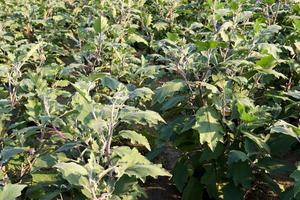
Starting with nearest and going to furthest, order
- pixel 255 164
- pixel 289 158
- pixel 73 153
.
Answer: pixel 73 153 → pixel 255 164 → pixel 289 158

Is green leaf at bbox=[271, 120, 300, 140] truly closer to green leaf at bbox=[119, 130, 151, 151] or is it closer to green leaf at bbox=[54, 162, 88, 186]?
green leaf at bbox=[119, 130, 151, 151]

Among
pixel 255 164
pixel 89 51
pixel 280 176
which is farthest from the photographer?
pixel 89 51

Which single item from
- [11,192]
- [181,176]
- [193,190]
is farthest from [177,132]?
[11,192]

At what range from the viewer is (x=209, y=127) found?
305cm

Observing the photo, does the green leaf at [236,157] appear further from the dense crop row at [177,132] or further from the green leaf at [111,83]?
the green leaf at [111,83]

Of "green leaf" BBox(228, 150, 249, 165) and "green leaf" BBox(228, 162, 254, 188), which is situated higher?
"green leaf" BBox(228, 150, 249, 165)

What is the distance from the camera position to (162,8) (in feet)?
24.8

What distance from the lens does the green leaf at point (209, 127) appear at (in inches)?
118

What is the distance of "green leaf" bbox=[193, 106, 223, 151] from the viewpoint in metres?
3.00

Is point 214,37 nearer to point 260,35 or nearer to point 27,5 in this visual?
point 260,35

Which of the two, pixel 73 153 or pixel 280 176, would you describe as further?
pixel 280 176

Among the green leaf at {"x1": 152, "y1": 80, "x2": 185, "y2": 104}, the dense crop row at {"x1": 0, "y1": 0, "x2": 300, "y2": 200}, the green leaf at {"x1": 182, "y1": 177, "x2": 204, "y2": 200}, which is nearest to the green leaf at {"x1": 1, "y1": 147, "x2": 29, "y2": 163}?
the dense crop row at {"x1": 0, "y1": 0, "x2": 300, "y2": 200}

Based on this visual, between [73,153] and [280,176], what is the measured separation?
201 cm

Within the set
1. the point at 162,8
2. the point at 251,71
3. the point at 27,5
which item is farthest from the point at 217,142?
the point at 27,5
